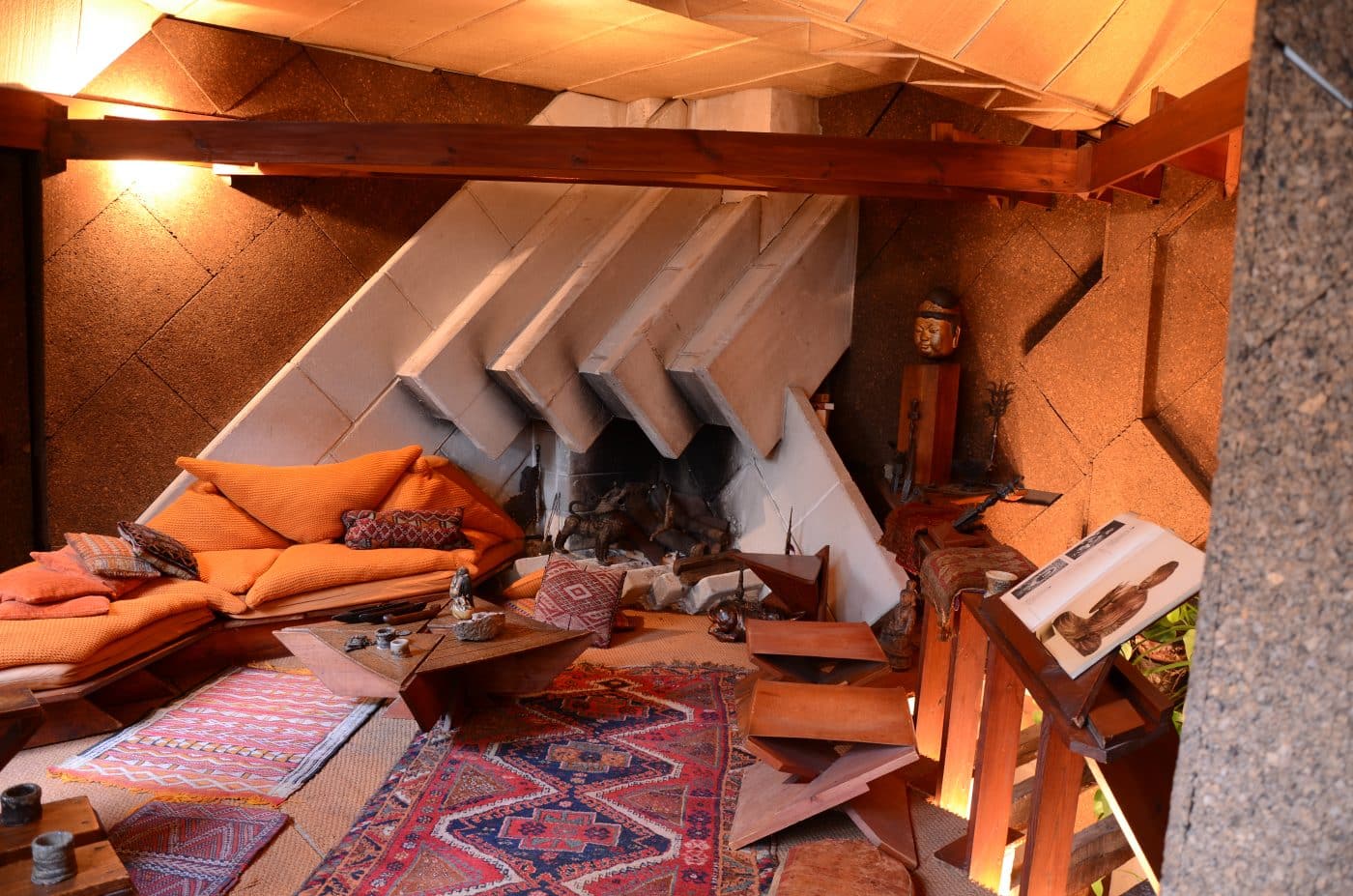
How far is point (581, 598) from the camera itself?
242 inches

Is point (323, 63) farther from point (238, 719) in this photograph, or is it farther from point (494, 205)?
point (238, 719)

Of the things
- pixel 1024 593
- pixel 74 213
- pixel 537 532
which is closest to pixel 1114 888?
pixel 1024 593

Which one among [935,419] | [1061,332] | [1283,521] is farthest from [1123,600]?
[935,419]

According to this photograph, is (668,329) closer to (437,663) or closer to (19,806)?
(437,663)

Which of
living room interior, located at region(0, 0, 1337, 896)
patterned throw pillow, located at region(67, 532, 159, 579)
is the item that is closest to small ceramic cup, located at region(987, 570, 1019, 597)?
living room interior, located at region(0, 0, 1337, 896)

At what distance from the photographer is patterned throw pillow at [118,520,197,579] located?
535 cm

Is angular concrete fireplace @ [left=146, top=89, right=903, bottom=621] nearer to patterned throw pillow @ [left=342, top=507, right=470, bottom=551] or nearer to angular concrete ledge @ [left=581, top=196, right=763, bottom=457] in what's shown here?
angular concrete ledge @ [left=581, top=196, right=763, bottom=457]

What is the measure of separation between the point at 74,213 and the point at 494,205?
2.64m

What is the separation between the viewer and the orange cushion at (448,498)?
6.73 metres

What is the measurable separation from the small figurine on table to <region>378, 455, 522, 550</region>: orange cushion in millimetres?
1709

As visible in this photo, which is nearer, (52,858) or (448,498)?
(52,858)

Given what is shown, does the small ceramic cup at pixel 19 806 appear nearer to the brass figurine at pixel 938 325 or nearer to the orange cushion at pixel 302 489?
the orange cushion at pixel 302 489

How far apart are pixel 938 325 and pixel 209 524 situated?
440 cm

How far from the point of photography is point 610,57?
6344 mm
